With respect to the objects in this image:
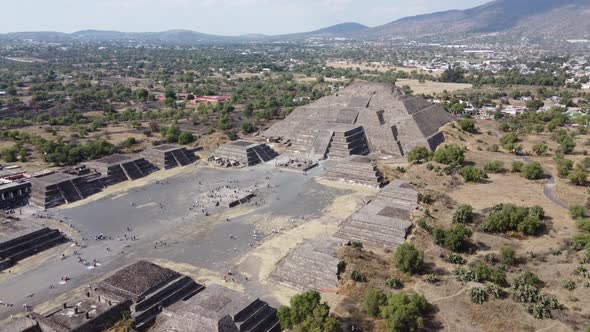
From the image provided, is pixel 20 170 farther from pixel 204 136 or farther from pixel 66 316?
pixel 66 316

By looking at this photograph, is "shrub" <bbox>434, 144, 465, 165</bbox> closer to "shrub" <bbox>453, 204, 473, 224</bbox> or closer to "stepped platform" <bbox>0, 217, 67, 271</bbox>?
"shrub" <bbox>453, 204, 473, 224</bbox>

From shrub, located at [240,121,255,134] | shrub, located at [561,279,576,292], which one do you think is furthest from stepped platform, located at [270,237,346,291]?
shrub, located at [240,121,255,134]

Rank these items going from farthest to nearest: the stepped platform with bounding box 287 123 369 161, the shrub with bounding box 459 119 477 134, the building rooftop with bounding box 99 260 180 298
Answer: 1. the shrub with bounding box 459 119 477 134
2. the stepped platform with bounding box 287 123 369 161
3. the building rooftop with bounding box 99 260 180 298

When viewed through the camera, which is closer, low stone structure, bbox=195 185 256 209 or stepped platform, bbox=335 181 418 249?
stepped platform, bbox=335 181 418 249

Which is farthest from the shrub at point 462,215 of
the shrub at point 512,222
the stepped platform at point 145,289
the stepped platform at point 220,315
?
the stepped platform at point 145,289

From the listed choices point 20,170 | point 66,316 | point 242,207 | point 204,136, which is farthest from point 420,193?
point 20,170

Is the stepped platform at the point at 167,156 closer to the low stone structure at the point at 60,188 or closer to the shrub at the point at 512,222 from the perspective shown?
the low stone structure at the point at 60,188

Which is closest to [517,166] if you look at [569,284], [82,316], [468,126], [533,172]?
[533,172]
